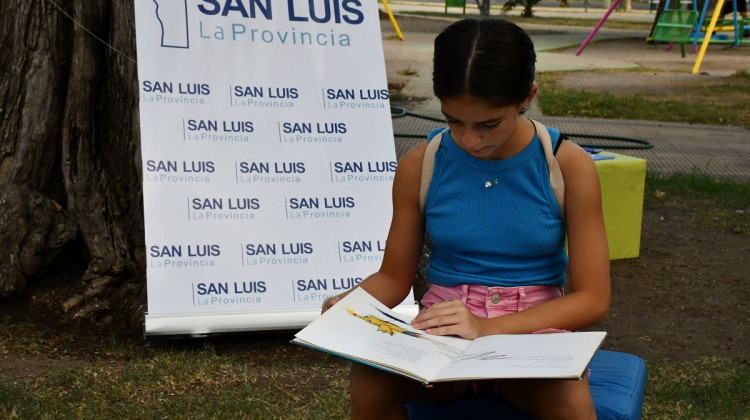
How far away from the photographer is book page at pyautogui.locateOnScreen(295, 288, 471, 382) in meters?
2.15

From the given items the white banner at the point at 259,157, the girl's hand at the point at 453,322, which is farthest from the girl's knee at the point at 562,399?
the white banner at the point at 259,157

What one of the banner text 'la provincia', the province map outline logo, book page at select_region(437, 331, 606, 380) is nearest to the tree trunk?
the province map outline logo

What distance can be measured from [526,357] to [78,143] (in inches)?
127

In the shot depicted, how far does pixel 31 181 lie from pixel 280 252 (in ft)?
4.24

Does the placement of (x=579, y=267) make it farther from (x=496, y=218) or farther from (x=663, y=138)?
(x=663, y=138)

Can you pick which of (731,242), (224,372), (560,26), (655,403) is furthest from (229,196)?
(560,26)

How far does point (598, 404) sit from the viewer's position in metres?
2.51

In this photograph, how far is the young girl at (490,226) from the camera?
2.33m

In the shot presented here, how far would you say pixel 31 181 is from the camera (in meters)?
4.72

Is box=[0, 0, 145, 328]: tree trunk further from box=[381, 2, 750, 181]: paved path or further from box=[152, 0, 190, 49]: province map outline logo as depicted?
box=[381, 2, 750, 181]: paved path

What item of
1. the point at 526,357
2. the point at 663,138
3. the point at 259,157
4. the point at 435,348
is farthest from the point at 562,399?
the point at 663,138

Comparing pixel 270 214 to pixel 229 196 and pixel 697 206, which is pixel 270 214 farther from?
pixel 697 206

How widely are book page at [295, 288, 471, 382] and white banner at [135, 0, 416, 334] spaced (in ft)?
6.06

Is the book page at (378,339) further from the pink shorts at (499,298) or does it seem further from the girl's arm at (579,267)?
the pink shorts at (499,298)
